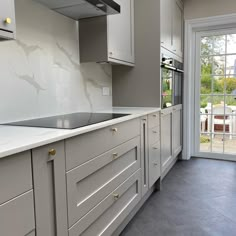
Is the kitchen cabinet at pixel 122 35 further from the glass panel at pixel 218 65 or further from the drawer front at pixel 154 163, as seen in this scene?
the glass panel at pixel 218 65

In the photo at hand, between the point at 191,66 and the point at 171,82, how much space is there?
2.62 ft

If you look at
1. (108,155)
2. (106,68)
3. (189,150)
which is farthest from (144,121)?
(189,150)

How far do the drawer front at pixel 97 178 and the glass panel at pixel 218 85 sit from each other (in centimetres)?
224

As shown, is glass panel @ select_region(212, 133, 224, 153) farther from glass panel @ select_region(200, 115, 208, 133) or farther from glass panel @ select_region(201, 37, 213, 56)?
glass panel @ select_region(201, 37, 213, 56)

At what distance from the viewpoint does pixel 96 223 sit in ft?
4.77

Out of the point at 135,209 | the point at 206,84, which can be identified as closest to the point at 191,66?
the point at 206,84

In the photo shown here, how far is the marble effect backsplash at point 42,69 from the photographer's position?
1575 millimetres

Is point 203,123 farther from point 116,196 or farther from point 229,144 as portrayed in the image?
point 116,196

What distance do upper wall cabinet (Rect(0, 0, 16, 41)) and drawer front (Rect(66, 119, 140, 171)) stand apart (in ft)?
1.94

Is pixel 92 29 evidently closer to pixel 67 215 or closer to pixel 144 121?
pixel 144 121

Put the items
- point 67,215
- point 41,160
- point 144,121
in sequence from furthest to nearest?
1. point 144,121
2. point 67,215
3. point 41,160

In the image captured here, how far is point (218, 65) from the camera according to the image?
360cm

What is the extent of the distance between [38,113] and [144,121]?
92 centimetres

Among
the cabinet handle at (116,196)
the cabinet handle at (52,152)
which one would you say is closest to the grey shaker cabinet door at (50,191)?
the cabinet handle at (52,152)
